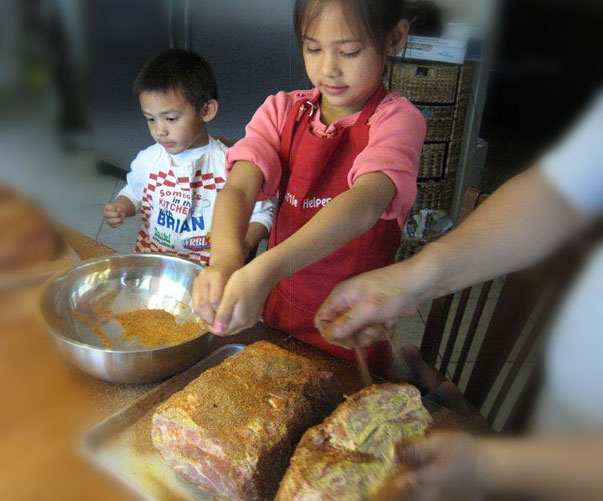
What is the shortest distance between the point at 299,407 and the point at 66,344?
18cm

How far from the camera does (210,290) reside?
0.33 meters

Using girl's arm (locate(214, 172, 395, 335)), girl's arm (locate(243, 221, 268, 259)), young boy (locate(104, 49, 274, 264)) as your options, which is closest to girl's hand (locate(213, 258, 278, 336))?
girl's arm (locate(214, 172, 395, 335))

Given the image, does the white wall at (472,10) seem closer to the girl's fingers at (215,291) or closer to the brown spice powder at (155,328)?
the girl's fingers at (215,291)

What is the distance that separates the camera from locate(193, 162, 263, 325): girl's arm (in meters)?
0.33

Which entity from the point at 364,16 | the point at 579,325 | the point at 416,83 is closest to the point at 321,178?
the point at 416,83

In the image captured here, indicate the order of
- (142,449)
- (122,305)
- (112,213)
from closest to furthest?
(112,213) < (142,449) < (122,305)

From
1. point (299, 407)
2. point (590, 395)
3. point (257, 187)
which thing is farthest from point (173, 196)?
point (590, 395)

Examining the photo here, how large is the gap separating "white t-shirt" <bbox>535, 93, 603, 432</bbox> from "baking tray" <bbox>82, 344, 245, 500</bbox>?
0.93ft

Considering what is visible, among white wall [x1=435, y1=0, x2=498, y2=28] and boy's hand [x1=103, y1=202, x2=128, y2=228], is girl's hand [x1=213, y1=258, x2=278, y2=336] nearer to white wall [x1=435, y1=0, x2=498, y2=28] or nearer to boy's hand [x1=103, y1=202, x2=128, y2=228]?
boy's hand [x1=103, y1=202, x2=128, y2=228]

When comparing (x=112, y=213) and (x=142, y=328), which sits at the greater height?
(x=112, y=213)

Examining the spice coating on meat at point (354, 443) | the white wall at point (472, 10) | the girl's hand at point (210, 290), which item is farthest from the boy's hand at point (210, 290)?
the white wall at point (472, 10)

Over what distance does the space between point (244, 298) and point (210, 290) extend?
0.03 m

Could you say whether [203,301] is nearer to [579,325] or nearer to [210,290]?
[210,290]

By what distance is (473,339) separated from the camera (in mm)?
569
